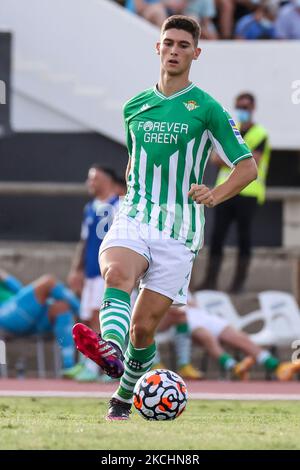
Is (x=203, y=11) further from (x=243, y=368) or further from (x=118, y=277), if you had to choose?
(x=118, y=277)

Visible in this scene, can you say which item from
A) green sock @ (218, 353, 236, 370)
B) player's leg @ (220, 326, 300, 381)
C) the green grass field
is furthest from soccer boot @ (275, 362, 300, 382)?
the green grass field

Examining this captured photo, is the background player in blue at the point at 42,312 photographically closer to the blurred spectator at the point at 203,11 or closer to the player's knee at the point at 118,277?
the blurred spectator at the point at 203,11

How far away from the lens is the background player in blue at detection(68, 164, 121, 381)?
14.2 m

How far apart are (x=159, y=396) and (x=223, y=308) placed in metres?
7.34

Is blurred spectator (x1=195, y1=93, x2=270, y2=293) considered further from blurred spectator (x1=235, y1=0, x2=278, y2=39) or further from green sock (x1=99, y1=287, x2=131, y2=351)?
green sock (x1=99, y1=287, x2=131, y2=351)

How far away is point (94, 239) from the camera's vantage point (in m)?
14.6

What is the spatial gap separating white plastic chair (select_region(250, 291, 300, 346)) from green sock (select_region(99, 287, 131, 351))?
7435 mm

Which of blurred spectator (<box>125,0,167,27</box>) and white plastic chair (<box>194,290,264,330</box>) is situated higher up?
blurred spectator (<box>125,0,167,27</box>)

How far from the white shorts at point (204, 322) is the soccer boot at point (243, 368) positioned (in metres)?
0.47

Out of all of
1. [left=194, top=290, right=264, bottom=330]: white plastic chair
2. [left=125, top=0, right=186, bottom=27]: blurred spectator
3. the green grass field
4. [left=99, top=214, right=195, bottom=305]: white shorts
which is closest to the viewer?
the green grass field

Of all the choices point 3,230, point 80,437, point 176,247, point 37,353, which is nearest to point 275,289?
point 37,353

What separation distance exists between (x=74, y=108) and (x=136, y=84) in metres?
0.90

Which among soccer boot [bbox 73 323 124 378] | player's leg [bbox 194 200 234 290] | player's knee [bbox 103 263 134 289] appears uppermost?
player's knee [bbox 103 263 134 289]
